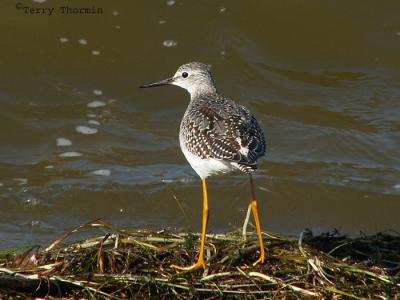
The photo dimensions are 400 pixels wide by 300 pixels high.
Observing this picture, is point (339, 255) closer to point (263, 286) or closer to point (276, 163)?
point (263, 286)

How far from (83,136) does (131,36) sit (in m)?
2.75

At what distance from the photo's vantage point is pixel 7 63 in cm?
1182

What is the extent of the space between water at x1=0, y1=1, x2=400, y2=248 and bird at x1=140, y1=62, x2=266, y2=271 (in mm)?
1600

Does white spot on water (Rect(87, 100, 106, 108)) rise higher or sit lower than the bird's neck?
lower

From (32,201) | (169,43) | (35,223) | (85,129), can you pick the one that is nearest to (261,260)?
(35,223)

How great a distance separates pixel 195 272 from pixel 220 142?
1.08m

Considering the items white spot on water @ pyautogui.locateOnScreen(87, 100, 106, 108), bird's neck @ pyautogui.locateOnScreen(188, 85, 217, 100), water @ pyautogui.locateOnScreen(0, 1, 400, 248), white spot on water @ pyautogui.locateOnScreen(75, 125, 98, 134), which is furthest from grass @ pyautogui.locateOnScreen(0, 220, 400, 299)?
white spot on water @ pyautogui.locateOnScreen(87, 100, 106, 108)

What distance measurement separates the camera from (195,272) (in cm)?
542

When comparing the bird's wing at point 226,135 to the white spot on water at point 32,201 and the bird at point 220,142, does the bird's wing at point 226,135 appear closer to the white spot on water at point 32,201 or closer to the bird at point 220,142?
the bird at point 220,142

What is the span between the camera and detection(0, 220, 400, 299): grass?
5.14 meters

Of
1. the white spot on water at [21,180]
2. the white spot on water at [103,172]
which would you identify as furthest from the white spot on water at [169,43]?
the white spot on water at [21,180]

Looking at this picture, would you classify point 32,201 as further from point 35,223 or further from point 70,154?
point 70,154

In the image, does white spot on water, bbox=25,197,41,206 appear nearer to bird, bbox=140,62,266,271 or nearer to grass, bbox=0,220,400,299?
bird, bbox=140,62,266,271

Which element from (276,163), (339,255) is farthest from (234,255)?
(276,163)
